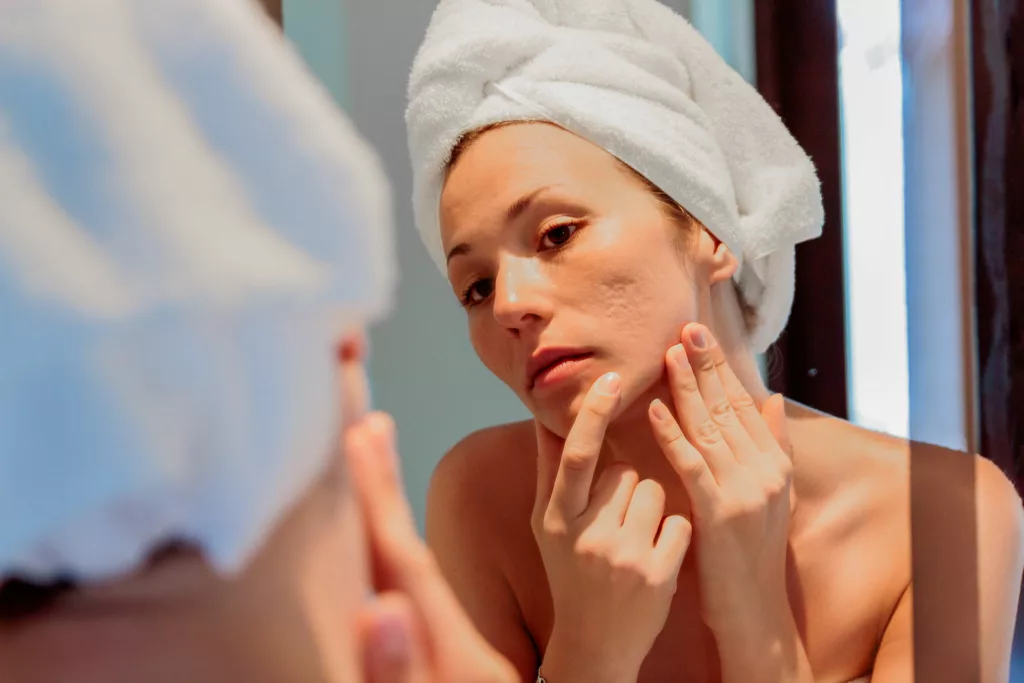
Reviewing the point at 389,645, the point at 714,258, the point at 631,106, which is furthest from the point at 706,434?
the point at 389,645

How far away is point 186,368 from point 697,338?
0.42 meters

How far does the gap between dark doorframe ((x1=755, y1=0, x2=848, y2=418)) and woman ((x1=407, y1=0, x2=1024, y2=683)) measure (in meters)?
0.04

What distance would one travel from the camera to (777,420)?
0.61 meters

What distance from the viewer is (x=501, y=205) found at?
22.1 inches

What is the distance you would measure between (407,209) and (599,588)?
1.03ft

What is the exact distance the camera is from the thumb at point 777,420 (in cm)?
60

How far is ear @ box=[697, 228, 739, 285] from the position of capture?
24.1 inches

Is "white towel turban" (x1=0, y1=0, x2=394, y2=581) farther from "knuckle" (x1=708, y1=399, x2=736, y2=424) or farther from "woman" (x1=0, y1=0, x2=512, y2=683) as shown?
"knuckle" (x1=708, y1=399, x2=736, y2=424)

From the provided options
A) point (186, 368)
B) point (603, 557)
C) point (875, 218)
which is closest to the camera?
point (186, 368)

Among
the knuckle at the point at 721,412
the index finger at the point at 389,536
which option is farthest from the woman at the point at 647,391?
the index finger at the point at 389,536

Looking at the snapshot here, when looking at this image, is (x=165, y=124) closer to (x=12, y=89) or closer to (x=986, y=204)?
(x=12, y=89)

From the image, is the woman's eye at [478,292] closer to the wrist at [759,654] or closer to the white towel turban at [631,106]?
the white towel turban at [631,106]

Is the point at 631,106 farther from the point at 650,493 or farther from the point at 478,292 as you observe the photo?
the point at 650,493

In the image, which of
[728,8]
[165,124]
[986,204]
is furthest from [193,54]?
[728,8]
